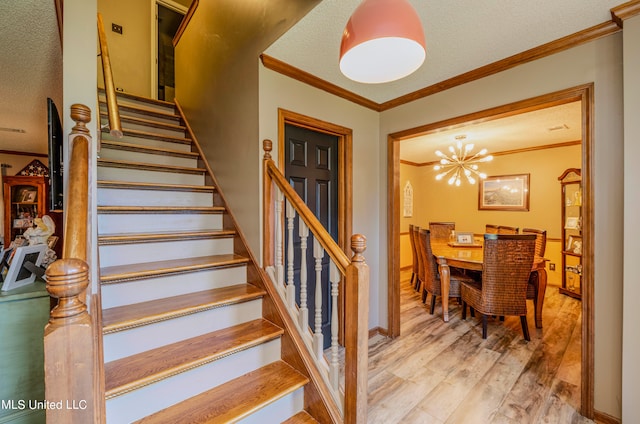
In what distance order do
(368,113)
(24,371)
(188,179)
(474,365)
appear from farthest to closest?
(368,113) < (188,179) < (474,365) < (24,371)

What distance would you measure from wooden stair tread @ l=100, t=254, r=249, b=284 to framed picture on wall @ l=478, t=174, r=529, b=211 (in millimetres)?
5215

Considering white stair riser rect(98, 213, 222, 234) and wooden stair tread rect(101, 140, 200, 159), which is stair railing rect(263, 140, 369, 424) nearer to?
white stair riser rect(98, 213, 222, 234)

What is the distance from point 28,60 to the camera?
211 cm

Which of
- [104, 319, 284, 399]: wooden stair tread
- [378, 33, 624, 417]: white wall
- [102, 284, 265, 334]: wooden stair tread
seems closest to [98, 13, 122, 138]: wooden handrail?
[102, 284, 265, 334]: wooden stair tread

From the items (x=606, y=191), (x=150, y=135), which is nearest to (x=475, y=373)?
(x=606, y=191)

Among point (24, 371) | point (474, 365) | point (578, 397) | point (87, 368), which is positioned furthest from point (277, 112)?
point (578, 397)

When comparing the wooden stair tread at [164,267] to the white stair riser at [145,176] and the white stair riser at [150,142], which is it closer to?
the white stair riser at [145,176]

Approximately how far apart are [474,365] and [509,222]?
3752 millimetres

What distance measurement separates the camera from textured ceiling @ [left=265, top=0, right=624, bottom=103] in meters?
1.56

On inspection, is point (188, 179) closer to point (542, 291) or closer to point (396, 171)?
point (396, 171)

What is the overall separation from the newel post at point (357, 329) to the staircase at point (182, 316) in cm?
31

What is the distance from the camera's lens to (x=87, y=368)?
69cm

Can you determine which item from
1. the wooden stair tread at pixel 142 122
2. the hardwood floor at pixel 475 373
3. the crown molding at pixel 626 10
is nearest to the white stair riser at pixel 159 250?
the hardwood floor at pixel 475 373

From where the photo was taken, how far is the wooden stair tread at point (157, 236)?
1778mm
